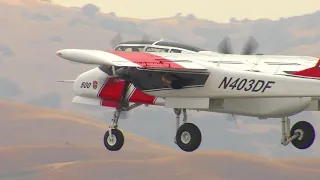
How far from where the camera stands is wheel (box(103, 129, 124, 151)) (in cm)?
3631

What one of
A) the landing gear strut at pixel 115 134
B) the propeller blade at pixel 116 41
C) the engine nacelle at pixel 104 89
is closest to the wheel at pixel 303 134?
the engine nacelle at pixel 104 89

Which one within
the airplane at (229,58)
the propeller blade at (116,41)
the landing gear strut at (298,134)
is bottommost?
the landing gear strut at (298,134)

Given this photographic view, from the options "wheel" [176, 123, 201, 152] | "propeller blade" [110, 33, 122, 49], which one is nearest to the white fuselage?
"wheel" [176, 123, 201, 152]

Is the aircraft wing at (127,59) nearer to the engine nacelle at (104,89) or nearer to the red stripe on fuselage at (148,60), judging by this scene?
the red stripe on fuselage at (148,60)

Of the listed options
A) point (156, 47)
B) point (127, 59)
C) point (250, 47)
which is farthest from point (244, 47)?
point (127, 59)

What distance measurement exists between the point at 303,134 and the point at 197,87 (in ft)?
15.7

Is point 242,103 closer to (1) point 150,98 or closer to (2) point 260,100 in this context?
(2) point 260,100

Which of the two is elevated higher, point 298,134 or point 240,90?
point 240,90

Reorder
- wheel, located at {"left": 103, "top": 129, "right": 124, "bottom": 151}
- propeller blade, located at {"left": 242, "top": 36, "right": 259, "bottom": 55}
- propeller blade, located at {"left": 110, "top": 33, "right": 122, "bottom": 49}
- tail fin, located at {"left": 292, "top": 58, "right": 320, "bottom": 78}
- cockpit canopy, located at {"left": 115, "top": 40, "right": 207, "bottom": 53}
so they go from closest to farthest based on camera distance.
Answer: tail fin, located at {"left": 292, "top": 58, "right": 320, "bottom": 78} < cockpit canopy, located at {"left": 115, "top": 40, "right": 207, "bottom": 53} < wheel, located at {"left": 103, "top": 129, "right": 124, "bottom": 151} < propeller blade, located at {"left": 110, "top": 33, "right": 122, "bottom": 49} < propeller blade, located at {"left": 242, "top": 36, "right": 259, "bottom": 55}

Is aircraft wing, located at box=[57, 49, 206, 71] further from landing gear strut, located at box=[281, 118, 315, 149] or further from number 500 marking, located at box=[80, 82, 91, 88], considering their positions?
landing gear strut, located at box=[281, 118, 315, 149]

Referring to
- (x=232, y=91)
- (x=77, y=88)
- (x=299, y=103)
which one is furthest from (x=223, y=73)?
(x=77, y=88)

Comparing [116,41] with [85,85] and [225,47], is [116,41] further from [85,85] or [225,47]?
[225,47]

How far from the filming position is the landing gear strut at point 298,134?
3434cm

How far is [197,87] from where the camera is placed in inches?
1298
